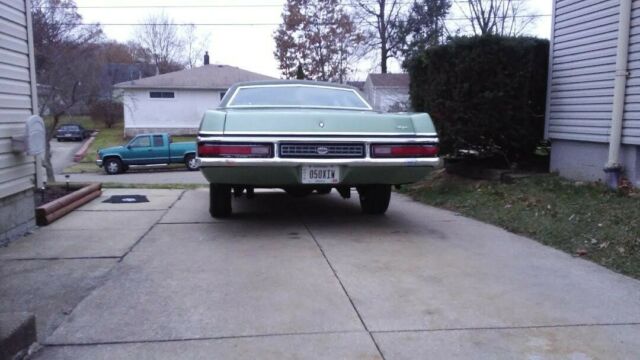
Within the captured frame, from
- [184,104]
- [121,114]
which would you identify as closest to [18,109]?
[184,104]

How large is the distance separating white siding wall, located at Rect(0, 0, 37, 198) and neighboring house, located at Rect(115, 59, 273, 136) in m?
30.9

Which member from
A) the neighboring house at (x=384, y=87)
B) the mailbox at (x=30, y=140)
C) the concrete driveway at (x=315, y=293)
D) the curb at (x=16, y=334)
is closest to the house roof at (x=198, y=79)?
the neighboring house at (x=384, y=87)

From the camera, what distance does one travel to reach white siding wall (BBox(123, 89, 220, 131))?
36.7 m

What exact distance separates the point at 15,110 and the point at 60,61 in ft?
58.7

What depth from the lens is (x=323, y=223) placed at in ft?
21.4

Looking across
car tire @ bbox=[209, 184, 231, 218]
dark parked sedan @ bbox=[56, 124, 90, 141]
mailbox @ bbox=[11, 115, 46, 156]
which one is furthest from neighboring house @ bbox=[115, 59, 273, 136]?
mailbox @ bbox=[11, 115, 46, 156]

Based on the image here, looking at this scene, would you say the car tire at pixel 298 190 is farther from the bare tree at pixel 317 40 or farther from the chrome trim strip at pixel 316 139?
the bare tree at pixel 317 40

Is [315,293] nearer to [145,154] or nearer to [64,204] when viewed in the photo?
[64,204]

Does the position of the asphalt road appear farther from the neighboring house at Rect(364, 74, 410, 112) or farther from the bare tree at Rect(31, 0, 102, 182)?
the neighboring house at Rect(364, 74, 410, 112)

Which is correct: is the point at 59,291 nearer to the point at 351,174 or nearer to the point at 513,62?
the point at 351,174

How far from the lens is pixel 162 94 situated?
1451 inches

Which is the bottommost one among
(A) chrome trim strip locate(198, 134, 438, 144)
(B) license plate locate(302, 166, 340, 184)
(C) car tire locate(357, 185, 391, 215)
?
(C) car tire locate(357, 185, 391, 215)

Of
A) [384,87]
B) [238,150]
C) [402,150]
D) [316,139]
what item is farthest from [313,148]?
[384,87]

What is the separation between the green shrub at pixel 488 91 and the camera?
838cm
